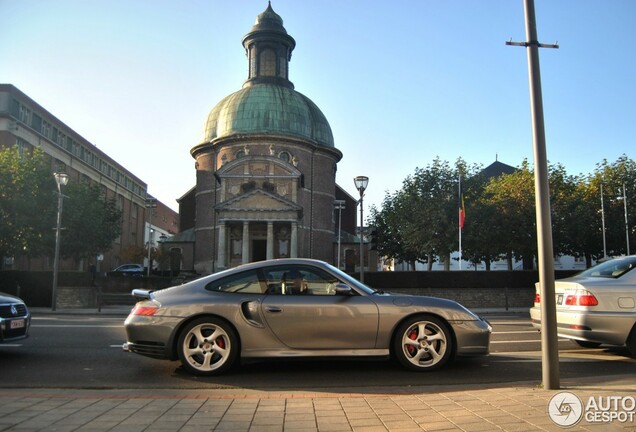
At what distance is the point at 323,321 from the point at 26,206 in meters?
30.5

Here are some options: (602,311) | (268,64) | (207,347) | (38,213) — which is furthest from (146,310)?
(268,64)

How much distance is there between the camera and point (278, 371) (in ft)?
22.6

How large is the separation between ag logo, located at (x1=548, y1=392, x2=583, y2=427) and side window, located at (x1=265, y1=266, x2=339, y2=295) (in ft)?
9.39

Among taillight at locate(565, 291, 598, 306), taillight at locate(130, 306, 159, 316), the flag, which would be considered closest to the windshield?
taillight at locate(565, 291, 598, 306)

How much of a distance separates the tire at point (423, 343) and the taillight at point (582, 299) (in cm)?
237

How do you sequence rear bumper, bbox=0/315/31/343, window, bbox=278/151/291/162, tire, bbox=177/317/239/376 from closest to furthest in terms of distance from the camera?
tire, bbox=177/317/239/376 < rear bumper, bbox=0/315/31/343 < window, bbox=278/151/291/162

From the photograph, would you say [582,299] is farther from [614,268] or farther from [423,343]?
[423,343]

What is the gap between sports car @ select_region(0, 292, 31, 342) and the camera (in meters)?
7.69

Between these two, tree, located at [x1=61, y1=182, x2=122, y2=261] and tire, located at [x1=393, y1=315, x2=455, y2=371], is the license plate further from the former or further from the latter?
tree, located at [x1=61, y1=182, x2=122, y2=261]

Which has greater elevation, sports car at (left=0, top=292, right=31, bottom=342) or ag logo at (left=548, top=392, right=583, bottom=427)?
sports car at (left=0, top=292, right=31, bottom=342)

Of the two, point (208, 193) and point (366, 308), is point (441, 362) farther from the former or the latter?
point (208, 193)

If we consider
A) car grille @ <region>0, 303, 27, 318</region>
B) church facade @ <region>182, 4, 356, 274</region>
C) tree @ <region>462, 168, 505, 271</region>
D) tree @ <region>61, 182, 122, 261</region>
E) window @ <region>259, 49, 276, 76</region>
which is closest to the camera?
car grille @ <region>0, 303, 27, 318</region>

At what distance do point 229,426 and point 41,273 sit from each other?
85.7ft

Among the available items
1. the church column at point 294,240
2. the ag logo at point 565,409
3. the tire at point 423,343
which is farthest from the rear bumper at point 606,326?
the church column at point 294,240
